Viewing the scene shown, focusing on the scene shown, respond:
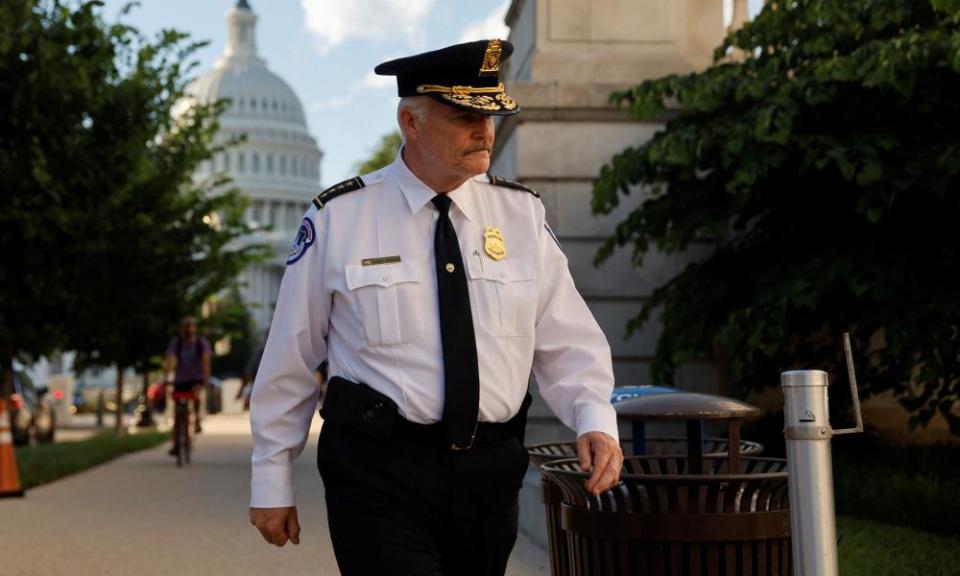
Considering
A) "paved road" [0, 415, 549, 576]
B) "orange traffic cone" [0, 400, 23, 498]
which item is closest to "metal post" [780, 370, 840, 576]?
"paved road" [0, 415, 549, 576]

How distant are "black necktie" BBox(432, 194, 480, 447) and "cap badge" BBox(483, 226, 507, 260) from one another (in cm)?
8

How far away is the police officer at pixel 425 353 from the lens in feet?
11.5

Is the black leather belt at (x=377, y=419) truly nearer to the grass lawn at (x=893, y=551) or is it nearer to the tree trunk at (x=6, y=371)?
the grass lawn at (x=893, y=551)

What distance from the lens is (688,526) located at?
12.7 feet

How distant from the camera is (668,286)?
10.5 metres

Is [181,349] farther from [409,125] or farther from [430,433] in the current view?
[430,433]

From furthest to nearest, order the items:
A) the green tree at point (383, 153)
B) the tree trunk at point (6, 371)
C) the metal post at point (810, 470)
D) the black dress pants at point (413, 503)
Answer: the green tree at point (383, 153), the tree trunk at point (6, 371), the black dress pants at point (413, 503), the metal post at point (810, 470)

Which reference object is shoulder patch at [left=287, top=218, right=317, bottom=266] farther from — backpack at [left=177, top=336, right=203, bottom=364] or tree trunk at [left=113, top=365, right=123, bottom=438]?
tree trunk at [left=113, top=365, right=123, bottom=438]

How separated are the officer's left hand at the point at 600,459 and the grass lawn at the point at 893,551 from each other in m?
2.80

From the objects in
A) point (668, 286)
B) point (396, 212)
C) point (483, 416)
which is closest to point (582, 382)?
point (483, 416)

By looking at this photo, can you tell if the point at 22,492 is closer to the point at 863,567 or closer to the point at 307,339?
the point at 863,567

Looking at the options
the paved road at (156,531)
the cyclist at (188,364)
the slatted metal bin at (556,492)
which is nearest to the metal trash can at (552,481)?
the slatted metal bin at (556,492)

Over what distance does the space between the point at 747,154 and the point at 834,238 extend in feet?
3.40

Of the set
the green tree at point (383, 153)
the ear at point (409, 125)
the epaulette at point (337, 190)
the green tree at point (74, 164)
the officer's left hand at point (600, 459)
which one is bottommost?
the officer's left hand at point (600, 459)
